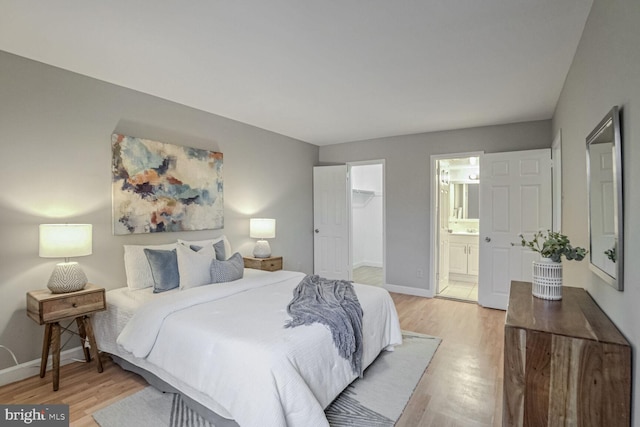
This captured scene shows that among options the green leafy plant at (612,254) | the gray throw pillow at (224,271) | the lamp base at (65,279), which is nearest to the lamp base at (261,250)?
the gray throw pillow at (224,271)

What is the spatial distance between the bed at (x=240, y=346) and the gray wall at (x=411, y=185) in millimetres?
2224

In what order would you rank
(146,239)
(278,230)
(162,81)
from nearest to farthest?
(162,81), (146,239), (278,230)

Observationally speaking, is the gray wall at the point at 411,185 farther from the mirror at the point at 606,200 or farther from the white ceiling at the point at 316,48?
the mirror at the point at 606,200

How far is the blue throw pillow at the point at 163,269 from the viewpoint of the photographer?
9.56 ft

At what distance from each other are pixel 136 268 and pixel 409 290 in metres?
3.74

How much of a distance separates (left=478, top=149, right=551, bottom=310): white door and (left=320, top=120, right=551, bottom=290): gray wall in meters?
0.38

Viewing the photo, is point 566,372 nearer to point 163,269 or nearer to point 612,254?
point 612,254

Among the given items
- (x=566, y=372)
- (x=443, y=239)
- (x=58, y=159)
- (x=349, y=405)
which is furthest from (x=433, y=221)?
(x=58, y=159)

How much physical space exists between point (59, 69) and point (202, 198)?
5.60 feet

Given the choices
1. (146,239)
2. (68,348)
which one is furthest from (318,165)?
(68,348)

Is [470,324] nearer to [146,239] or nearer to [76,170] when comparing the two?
[146,239]

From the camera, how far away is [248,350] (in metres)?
1.79

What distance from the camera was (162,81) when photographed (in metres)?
3.01

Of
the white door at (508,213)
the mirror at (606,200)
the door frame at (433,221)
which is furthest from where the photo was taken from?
the door frame at (433,221)
